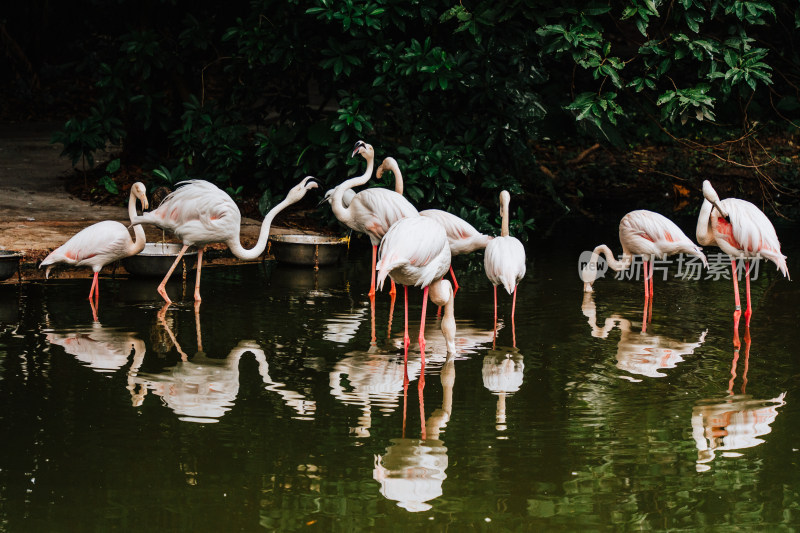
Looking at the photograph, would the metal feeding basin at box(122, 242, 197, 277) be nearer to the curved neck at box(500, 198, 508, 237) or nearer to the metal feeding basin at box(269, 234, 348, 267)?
the metal feeding basin at box(269, 234, 348, 267)

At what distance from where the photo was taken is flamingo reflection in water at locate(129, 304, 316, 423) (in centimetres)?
502

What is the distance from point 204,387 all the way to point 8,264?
343cm

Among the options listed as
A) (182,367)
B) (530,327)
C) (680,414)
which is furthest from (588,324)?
(182,367)

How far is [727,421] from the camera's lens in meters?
4.91

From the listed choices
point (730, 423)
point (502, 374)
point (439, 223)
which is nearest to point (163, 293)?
point (439, 223)

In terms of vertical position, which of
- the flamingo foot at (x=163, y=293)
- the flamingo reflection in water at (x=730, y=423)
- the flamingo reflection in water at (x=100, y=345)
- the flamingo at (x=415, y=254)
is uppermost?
the flamingo at (x=415, y=254)

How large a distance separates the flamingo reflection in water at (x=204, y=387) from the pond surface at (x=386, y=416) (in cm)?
2

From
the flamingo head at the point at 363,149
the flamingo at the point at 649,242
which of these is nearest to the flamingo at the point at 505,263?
the flamingo at the point at 649,242

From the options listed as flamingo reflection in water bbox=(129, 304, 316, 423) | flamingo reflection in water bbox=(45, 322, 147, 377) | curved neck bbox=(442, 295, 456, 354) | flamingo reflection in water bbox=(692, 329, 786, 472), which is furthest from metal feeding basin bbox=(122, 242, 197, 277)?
flamingo reflection in water bbox=(692, 329, 786, 472)

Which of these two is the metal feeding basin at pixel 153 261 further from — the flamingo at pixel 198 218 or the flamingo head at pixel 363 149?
the flamingo head at pixel 363 149

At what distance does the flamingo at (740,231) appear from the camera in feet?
24.0

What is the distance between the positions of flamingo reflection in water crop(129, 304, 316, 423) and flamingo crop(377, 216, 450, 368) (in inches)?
39.1

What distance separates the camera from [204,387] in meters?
5.44

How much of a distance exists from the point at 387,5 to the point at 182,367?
16.9ft
